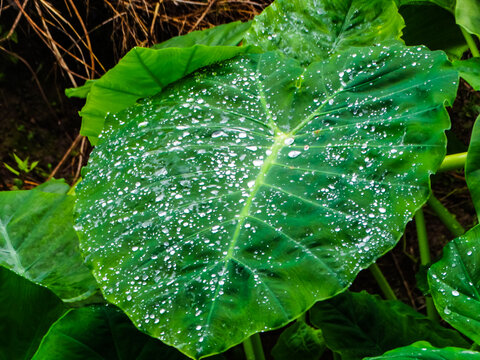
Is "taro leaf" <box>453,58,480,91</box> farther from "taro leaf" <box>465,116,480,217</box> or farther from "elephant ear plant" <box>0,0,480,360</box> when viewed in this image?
"taro leaf" <box>465,116,480,217</box>

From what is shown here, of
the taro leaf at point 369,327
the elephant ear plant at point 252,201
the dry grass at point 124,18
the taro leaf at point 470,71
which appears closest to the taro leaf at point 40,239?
the elephant ear plant at point 252,201

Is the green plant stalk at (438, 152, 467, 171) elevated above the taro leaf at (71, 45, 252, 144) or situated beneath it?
situated beneath

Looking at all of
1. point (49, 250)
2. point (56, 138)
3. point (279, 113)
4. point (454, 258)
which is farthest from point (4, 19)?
point (454, 258)

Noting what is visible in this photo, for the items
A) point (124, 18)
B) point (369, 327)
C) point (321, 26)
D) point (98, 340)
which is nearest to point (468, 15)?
point (321, 26)

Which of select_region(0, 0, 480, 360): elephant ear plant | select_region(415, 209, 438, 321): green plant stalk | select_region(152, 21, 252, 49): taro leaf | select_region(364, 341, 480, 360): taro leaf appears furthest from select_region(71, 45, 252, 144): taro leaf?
select_region(415, 209, 438, 321): green plant stalk

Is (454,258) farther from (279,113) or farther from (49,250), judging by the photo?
(49,250)

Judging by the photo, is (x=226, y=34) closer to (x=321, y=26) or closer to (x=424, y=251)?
(x=321, y=26)

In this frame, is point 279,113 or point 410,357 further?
point 279,113
